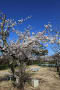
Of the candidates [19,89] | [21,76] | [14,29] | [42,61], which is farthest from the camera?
[42,61]

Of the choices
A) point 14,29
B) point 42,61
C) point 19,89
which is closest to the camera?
point 19,89

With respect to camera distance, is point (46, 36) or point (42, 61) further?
point (42, 61)

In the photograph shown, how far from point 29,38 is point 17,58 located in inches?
59.0

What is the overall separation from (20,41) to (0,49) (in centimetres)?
142

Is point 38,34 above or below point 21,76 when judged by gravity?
above

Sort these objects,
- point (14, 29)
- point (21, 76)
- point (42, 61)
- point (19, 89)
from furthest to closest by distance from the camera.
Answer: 1. point (42, 61)
2. point (14, 29)
3. point (21, 76)
4. point (19, 89)

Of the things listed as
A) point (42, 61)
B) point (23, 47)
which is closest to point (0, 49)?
point (23, 47)

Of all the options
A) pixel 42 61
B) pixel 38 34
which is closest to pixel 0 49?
pixel 38 34

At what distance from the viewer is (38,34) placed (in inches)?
285

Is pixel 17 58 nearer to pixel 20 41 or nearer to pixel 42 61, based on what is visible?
pixel 20 41

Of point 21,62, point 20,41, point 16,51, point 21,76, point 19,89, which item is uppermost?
point 20,41

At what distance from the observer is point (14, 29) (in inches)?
297

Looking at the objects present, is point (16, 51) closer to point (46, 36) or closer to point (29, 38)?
point (29, 38)

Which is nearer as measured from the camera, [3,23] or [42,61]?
[3,23]
